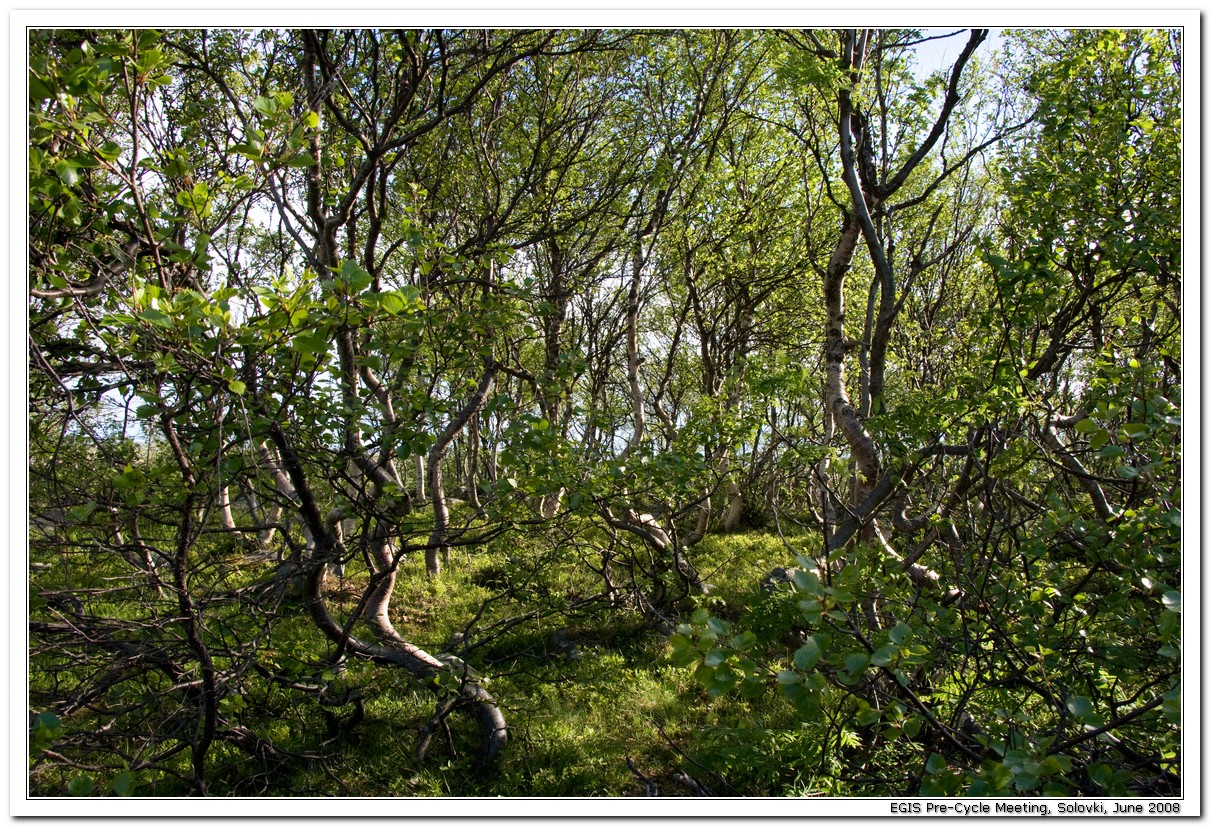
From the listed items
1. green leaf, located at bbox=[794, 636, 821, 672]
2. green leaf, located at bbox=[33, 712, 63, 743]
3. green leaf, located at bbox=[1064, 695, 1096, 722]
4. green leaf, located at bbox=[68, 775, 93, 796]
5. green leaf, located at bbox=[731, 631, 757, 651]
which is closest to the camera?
green leaf, located at bbox=[794, 636, 821, 672]

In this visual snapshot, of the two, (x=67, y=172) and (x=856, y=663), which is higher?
(x=67, y=172)

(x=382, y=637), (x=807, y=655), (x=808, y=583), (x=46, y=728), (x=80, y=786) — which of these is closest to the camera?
(x=807, y=655)

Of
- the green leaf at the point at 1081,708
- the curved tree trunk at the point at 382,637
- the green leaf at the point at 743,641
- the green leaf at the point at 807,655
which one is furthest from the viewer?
the curved tree trunk at the point at 382,637

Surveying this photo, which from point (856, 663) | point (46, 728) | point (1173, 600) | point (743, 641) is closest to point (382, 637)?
point (46, 728)

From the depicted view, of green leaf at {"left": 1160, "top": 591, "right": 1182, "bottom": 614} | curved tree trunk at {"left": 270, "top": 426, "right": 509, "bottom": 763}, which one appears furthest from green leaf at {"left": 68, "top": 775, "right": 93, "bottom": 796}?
green leaf at {"left": 1160, "top": 591, "right": 1182, "bottom": 614}

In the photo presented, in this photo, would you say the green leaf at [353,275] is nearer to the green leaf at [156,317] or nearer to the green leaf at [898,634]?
the green leaf at [156,317]

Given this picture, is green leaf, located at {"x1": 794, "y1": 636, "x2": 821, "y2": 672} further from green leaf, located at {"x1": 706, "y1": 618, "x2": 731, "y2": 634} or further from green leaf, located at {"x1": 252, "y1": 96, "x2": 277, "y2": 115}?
green leaf, located at {"x1": 252, "y1": 96, "x2": 277, "y2": 115}

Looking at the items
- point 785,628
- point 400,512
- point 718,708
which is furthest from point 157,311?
point 718,708

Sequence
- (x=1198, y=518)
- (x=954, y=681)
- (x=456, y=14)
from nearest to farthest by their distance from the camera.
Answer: (x=1198, y=518) < (x=456, y=14) < (x=954, y=681)

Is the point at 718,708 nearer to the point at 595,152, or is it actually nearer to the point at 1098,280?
the point at 1098,280

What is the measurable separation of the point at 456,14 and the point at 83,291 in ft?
6.77

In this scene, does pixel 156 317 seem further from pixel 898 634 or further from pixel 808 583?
pixel 898 634

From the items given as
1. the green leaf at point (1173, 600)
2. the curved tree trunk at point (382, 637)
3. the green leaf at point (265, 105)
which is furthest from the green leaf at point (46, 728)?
the green leaf at point (1173, 600)

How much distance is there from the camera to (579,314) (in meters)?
14.1
